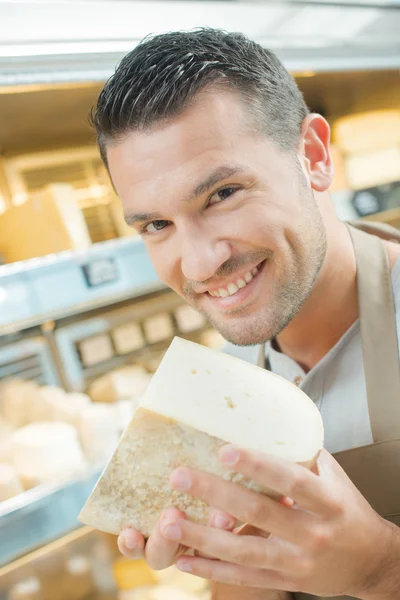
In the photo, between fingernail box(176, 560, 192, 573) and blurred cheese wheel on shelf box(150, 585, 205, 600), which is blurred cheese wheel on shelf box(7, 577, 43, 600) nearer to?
blurred cheese wheel on shelf box(150, 585, 205, 600)

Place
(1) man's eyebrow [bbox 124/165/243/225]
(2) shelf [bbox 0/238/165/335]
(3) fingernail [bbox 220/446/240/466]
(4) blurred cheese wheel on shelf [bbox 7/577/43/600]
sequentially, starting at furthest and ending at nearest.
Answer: (4) blurred cheese wheel on shelf [bbox 7/577/43/600], (2) shelf [bbox 0/238/165/335], (1) man's eyebrow [bbox 124/165/243/225], (3) fingernail [bbox 220/446/240/466]

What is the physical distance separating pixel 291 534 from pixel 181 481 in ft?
0.54

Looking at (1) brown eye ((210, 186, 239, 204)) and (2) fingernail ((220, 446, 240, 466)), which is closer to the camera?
(2) fingernail ((220, 446, 240, 466))

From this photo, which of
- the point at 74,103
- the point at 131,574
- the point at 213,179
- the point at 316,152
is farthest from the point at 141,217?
the point at 131,574

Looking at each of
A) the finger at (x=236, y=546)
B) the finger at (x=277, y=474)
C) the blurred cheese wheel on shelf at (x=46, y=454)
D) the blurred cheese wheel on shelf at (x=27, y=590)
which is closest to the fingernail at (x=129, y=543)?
the finger at (x=236, y=546)

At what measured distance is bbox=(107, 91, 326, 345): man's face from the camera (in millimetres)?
1032

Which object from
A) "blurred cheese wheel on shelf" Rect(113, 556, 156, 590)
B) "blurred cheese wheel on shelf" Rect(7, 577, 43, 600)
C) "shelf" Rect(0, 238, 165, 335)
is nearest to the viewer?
"shelf" Rect(0, 238, 165, 335)

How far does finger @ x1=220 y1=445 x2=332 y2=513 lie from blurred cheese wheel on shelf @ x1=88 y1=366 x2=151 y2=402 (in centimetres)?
108

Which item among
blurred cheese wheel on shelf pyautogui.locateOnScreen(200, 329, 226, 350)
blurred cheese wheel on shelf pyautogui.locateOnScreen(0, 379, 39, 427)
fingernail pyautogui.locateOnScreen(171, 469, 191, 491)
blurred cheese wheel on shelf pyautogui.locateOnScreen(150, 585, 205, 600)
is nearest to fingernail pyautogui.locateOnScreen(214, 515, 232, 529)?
fingernail pyautogui.locateOnScreen(171, 469, 191, 491)

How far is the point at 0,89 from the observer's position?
123 cm

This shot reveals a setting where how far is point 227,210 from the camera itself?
1.05 m

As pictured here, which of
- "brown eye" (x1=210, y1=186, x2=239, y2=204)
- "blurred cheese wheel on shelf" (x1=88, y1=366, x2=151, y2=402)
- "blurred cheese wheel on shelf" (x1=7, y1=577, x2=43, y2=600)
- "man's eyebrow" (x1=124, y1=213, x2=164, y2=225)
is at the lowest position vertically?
"blurred cheese wheel on shelf" (x1=7, y1=577, x2=43, y2=600)

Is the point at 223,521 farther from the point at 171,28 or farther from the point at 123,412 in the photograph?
the point at 171,28

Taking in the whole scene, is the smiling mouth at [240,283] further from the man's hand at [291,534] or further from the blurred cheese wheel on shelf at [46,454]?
Answer: the blurred cheese wheel on shelf at [46,454]
